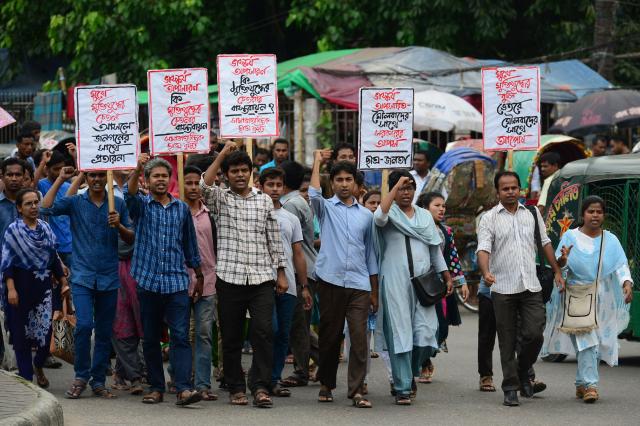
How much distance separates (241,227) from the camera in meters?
9.58

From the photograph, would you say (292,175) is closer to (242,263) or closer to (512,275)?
(242,263)

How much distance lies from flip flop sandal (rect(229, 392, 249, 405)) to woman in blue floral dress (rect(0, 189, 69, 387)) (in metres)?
1.54

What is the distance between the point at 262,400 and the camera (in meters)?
9.48

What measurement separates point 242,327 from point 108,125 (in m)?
1.79

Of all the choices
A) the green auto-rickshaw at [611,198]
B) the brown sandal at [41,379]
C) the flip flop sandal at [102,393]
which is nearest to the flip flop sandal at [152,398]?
the flip flop sandal at [102,393]

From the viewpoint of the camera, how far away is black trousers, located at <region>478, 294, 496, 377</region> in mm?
10578

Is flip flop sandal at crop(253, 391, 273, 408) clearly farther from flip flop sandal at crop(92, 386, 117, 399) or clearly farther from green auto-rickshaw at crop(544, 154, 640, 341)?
green auto-rickshaw at crop(544, 154, 640, 341)

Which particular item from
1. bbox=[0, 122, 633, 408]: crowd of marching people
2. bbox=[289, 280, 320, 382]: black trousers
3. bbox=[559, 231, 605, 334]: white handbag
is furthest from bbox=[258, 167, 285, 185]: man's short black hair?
bbox=[559, 231, 605, 334]: white handbag

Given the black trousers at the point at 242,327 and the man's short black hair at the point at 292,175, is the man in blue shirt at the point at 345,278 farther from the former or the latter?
the man's short black hair at the point at 292,175

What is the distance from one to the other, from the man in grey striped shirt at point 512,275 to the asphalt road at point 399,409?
1.19ft

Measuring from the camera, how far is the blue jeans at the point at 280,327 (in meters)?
10.1

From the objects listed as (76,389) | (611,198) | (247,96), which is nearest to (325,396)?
(76,389)

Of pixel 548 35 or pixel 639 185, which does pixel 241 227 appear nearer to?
pixel 639 185

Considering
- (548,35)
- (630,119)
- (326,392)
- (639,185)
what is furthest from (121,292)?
(548,35)
